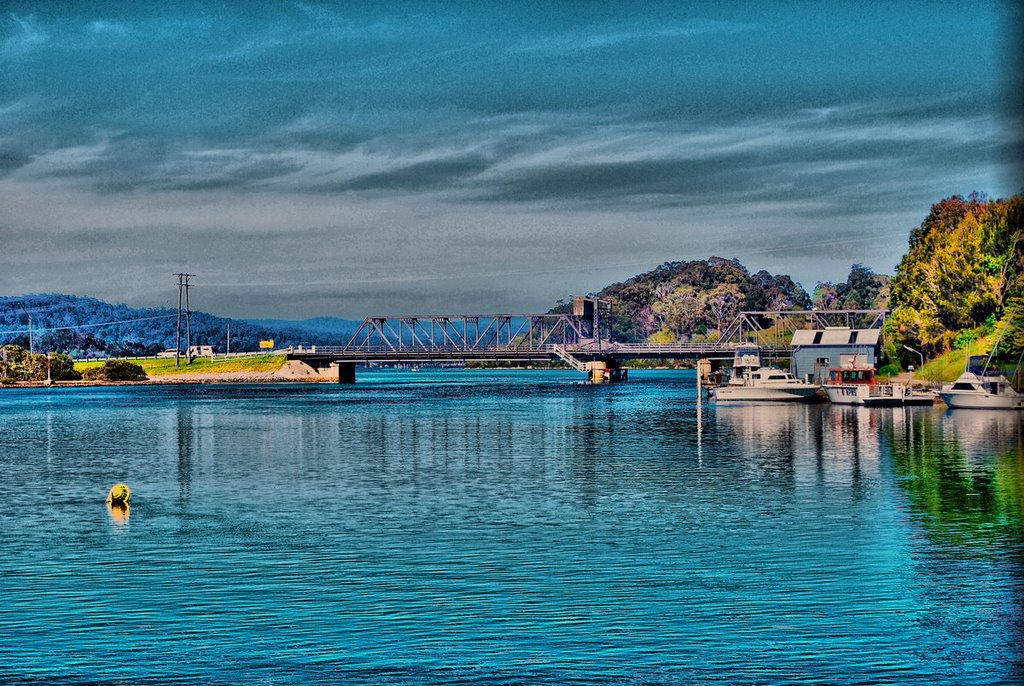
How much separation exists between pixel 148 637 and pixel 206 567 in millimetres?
8664

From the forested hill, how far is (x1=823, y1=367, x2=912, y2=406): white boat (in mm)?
11937

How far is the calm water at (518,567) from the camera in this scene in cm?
2614

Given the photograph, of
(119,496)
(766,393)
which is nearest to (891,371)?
(766,393)

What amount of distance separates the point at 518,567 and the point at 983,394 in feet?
318

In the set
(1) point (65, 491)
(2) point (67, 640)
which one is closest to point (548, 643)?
(2) point (67, 640)

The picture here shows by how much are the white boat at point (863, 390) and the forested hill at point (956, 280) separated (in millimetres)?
11937

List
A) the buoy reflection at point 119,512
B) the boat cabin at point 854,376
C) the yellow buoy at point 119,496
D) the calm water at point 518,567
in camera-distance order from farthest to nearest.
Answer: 1. the boat cabin at point 854,376
2. the yellow buoy at point 119,496
3. the buoy reflection at point 119,512
4. the calm water at point 518,567

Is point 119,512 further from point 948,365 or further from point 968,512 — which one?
point 948,365

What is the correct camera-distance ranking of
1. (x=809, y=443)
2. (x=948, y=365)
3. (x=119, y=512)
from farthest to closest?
(x=948, y=365), (x=809, y=443), (x=119, y=512)

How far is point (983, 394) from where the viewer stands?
4769 inches

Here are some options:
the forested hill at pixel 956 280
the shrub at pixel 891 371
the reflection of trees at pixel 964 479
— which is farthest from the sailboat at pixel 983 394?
the shrub at pixel 891 371


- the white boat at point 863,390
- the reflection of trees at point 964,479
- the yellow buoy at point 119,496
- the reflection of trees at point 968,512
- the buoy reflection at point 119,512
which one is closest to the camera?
the reflection of trees at point 968,512

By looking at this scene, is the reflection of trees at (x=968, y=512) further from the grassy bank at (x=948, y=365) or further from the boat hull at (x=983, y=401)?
the grassy bank at (x=948, y=365)

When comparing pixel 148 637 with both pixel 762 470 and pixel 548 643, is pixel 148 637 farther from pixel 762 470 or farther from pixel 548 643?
pixel 762 470
